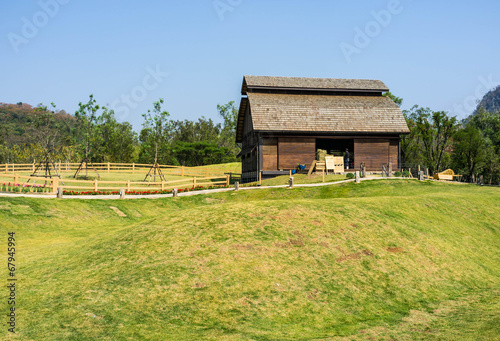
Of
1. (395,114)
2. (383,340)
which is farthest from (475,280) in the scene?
(395,114)

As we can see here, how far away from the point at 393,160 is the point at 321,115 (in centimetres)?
907

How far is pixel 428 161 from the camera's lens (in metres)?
68.8

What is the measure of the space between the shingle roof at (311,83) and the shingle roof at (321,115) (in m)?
1.36

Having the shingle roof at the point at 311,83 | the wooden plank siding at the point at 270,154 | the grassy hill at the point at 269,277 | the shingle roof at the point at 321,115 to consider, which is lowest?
the grassy hill at the point at 269,277

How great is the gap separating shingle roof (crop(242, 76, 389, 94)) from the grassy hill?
94.8 ft

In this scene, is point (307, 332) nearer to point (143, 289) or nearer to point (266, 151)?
point (143, 289)

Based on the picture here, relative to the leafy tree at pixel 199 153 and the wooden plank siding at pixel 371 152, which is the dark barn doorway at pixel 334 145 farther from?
the leafy tree at pixel 199 153

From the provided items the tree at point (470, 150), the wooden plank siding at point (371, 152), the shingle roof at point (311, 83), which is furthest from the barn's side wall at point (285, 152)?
the tree at point (470, 150)

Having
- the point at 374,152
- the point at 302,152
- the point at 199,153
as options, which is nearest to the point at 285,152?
the point at 302,152

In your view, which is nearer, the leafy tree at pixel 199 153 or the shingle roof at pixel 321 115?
the shingle roof at pixel 321 115

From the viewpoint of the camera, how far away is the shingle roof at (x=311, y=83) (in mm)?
48344

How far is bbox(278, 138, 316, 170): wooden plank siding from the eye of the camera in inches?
1732

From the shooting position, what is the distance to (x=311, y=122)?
4425cm

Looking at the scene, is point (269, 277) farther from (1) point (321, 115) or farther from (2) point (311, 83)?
(2) point (311, 83)
